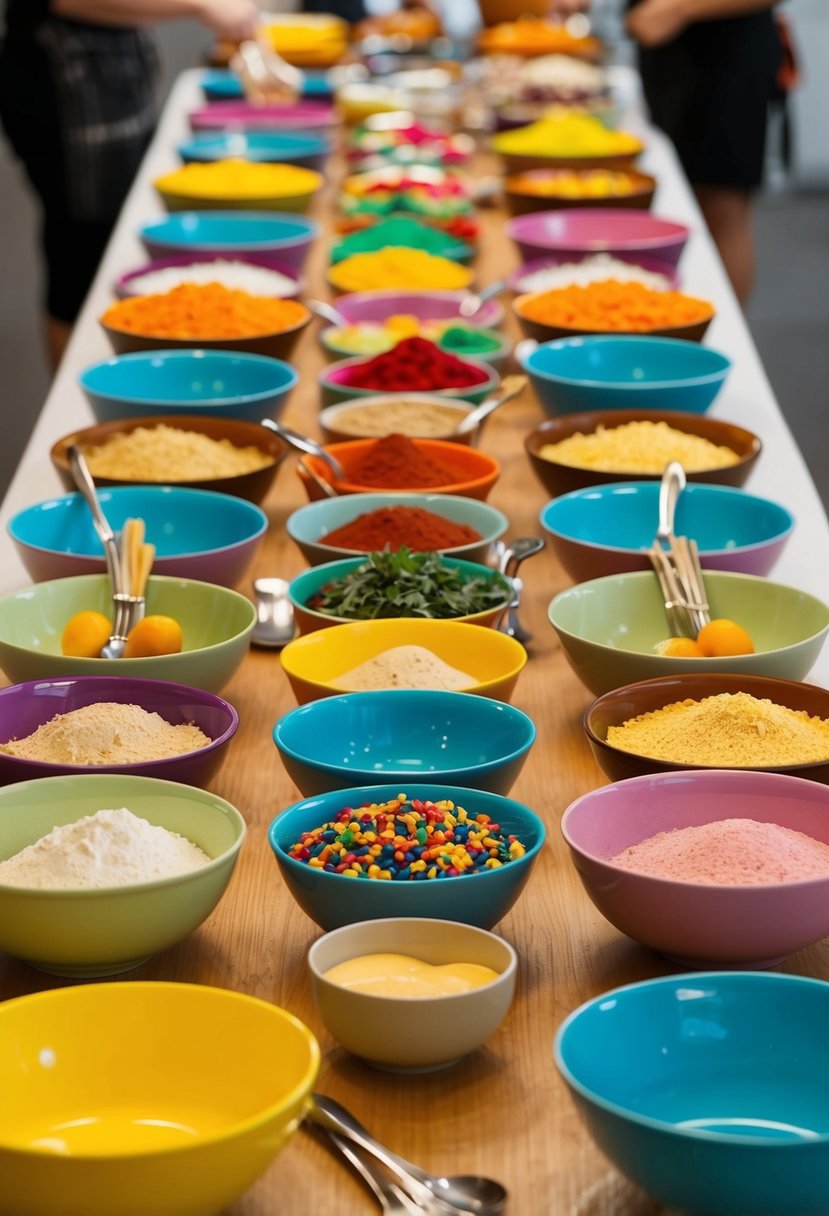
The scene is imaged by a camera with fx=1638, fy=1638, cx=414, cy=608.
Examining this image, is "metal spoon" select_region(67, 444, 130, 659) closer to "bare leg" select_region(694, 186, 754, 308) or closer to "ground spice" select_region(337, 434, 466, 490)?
"ground spice" select_region(337, 434, 466, 490)

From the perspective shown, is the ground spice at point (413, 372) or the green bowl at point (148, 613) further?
the ground spice at point (413, 372)

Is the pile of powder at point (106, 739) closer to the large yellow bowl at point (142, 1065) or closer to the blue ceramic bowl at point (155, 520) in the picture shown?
the large yellow bowl at point (142, 1065)

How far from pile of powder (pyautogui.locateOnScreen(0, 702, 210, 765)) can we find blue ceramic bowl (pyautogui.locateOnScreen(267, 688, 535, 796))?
8 centimetres

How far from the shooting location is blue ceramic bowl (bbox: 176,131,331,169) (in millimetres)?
3346

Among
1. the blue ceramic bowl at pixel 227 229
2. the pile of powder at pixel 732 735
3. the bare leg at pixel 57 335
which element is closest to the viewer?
the pile of powder at pixel 732 735

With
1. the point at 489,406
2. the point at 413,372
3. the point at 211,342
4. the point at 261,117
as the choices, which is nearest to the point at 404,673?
the point at 489,406

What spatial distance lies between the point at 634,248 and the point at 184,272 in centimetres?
71

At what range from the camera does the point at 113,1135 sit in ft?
2.82

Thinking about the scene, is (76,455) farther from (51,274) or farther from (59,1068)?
(51,274)

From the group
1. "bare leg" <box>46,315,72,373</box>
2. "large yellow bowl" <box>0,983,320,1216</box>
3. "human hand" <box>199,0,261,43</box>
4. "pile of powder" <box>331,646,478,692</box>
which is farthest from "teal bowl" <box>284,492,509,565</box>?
"bare leg" <box>46,315,72,373</box>

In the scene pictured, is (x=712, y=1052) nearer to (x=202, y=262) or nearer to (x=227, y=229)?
(x=202, y=262)

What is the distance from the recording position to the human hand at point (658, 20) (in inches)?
141

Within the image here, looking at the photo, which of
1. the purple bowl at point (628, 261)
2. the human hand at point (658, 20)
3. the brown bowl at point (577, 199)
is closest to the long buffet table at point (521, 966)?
the purple bowl at point (628, 261)

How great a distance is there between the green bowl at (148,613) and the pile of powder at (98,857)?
269 mm
